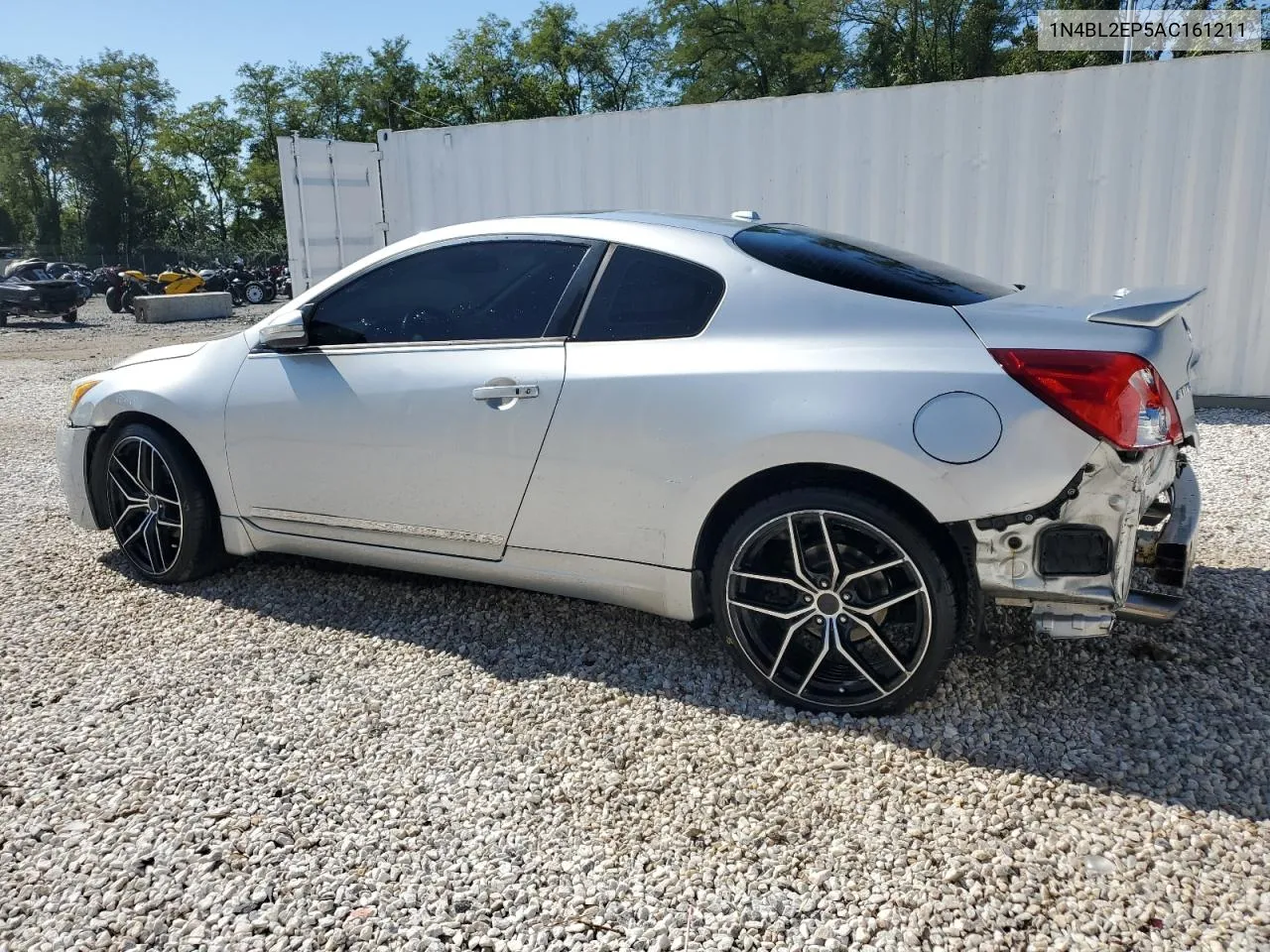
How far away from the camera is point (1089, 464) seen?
8.82 ft

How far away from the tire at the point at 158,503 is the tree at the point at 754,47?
4093 cm

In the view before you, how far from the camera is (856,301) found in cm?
307

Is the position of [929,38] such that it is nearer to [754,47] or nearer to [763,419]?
[754,47]

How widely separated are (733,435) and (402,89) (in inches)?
2189

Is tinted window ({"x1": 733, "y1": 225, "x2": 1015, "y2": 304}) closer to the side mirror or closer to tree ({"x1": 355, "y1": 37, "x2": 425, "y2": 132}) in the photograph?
the side mirror

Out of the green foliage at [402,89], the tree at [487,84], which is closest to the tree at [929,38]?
the green foliage at [402,89]

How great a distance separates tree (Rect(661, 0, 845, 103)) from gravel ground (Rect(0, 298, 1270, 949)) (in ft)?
136

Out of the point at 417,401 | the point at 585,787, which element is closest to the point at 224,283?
the point at 417,401

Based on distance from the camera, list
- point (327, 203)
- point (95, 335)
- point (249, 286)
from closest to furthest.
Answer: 1. point (327, 203)
2. point (95, 335)
3. point (249, 286)

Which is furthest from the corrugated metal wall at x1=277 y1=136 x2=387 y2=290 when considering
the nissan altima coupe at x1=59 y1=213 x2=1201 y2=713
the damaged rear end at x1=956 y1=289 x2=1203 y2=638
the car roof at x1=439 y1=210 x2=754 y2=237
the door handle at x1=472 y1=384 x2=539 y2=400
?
the damaged rear end at x1=956 y1=289 x2=1203 y2=638

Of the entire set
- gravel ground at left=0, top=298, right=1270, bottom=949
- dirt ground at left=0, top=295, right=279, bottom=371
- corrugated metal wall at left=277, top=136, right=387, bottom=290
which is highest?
corrugated metal wall at left=277, top=136, right=387, bottom=290

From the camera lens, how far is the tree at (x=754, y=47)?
4256 centimetres

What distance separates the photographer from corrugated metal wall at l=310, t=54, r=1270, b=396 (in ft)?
25.2

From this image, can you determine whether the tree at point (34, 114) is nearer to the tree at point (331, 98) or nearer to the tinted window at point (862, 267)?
the tree at point (331, 98)
